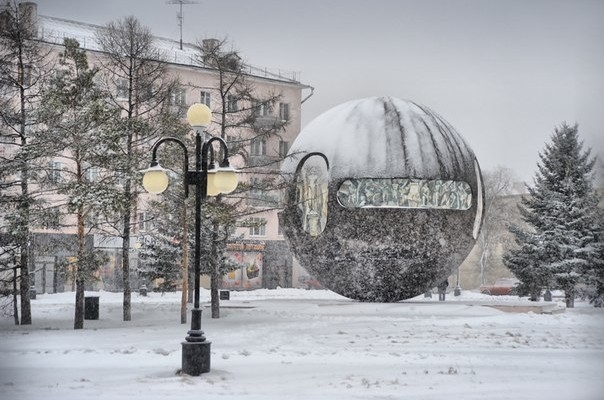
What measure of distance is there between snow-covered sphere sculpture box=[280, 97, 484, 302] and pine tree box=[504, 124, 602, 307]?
782 cm

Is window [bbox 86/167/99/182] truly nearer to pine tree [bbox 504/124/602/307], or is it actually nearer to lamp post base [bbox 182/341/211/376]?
lamp post base [bbox 182/341/211/376]

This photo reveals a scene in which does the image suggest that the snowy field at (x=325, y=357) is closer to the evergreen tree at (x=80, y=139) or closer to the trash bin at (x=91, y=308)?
the trash bin at (x=91, y=308)

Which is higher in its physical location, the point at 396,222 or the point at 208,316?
the point at 396,222

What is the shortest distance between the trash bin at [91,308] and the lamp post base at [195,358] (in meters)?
11.7

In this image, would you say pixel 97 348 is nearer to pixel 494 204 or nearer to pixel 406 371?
pixel 406 371

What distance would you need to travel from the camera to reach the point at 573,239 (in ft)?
102

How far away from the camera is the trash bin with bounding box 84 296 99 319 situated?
78.3ft

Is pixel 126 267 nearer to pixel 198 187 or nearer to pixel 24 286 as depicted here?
pixel 24 286

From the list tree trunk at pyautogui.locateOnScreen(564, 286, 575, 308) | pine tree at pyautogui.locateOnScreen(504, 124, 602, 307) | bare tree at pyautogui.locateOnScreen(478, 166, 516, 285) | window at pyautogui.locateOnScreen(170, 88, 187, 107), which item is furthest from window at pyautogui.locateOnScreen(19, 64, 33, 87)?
bare tree at pyautogui.locateOnScreen(478, 166, 516, 285)

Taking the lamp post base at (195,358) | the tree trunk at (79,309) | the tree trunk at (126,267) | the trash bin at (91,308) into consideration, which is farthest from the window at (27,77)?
the lamp post base at (195,358)

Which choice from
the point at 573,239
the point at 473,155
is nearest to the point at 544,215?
the point at 573,239

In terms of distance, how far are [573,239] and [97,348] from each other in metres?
20.5

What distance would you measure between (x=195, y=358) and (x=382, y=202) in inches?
434

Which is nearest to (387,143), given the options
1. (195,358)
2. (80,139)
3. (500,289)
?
(80,139)
